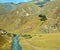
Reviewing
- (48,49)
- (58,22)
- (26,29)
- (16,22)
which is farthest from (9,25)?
(48,49)

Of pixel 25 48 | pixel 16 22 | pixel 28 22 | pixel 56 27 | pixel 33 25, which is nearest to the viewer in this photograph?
pixel 25 48

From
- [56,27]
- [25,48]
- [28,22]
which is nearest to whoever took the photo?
[25,48]

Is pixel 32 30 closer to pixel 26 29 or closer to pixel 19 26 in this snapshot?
pixel 26 29

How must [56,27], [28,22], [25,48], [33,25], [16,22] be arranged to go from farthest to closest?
[16,22]
[28,22]
[33,25]
[56,27]
[25,48]

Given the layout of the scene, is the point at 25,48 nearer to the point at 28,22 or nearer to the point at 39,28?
the point at 39,28

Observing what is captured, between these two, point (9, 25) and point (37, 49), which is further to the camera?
point (9, 25)

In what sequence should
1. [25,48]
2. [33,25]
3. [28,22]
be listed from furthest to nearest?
[28,22], [33,25], [25,48]

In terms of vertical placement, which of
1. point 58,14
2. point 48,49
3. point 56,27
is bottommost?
point 48,49

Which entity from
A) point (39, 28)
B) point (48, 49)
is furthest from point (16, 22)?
point (48, 49)

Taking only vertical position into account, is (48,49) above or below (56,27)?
below
